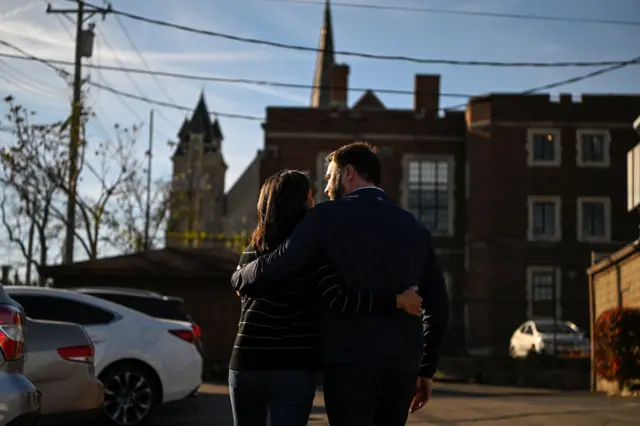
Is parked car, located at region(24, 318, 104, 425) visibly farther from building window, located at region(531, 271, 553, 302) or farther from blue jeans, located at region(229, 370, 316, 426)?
building window, located at region(531, 271, 553, 302)

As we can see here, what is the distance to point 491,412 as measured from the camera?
1425 cm

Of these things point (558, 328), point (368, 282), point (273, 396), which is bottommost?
point (273, 396)

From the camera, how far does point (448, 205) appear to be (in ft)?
167

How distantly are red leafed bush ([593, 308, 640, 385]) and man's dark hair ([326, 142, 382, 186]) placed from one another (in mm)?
14681

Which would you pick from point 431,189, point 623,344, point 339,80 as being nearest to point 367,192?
point 623,344

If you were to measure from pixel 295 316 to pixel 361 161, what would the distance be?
787mm

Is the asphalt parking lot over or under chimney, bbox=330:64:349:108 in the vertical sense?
under

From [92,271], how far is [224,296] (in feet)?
10.5

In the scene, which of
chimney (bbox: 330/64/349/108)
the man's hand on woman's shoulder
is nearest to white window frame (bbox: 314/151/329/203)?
chimney (bbox: 330/64/349/108)

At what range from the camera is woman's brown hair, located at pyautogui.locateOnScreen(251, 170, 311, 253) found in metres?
4.91

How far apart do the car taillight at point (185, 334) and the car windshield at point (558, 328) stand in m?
22.6

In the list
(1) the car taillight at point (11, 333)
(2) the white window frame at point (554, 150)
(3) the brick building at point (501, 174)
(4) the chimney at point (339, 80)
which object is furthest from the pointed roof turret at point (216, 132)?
(1) the car taillight at point (11, 333)

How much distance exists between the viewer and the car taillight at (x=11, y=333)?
5.77 metres

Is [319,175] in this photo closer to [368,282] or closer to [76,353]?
[76,353]
